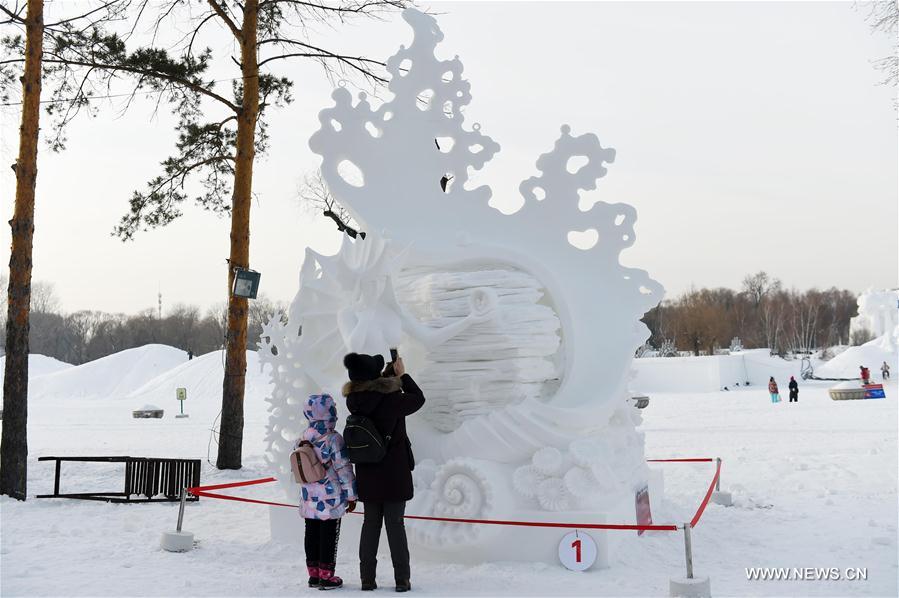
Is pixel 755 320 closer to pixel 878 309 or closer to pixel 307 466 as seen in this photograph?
pixel 878 309

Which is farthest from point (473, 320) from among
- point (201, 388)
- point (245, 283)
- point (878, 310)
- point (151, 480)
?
point (878, 310)

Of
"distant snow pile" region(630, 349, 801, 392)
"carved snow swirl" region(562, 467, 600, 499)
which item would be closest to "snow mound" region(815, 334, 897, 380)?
"distant snow pile" region(630, 349, 801, 392)

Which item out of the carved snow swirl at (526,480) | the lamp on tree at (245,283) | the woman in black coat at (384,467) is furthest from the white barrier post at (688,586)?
the lamp on tree at (245,283)

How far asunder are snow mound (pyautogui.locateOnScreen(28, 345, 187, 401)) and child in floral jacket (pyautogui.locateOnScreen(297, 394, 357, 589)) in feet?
113

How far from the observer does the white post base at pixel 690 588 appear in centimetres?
475

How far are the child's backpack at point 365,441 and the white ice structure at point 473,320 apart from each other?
105 centimetres

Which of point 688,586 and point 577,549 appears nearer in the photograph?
point 688,586

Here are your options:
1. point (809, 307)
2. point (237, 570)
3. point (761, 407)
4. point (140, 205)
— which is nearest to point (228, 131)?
point (140, 205)

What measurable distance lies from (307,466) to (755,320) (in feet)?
220

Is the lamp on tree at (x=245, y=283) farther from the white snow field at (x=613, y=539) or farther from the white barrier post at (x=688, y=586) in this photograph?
the white barrier post at (x=688, y=586)

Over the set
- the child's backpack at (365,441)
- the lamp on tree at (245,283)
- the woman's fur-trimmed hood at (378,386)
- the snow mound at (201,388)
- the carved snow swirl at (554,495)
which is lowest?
the snow mound at (201,388)

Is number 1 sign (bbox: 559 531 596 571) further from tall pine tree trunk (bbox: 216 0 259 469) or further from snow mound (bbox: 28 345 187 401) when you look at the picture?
snow mound (bbox: 28 345 187 401)

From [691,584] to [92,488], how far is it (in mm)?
7624

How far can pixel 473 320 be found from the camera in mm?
6238
